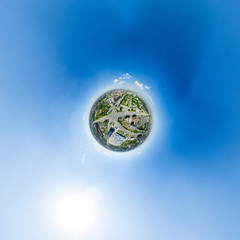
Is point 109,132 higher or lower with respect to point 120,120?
lower

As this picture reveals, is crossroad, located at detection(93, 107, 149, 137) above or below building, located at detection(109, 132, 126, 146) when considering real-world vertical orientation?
above

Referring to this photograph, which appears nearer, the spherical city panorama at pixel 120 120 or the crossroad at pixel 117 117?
the spherical city panorama at pixel 120 120

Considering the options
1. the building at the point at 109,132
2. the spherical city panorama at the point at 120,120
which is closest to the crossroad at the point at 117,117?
the spherical city panorama at the point at 120,120

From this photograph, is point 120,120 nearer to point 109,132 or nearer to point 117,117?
point 117,117

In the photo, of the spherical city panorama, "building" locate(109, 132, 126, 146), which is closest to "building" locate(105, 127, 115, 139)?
the spherical city panorama

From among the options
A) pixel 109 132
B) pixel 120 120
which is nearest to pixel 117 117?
pixel 120 120

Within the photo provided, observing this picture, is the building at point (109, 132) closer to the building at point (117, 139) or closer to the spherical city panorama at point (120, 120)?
the spherical city panorama at point (120, 120)

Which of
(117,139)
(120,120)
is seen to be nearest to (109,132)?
(117,139)

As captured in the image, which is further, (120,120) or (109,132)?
(120,120)

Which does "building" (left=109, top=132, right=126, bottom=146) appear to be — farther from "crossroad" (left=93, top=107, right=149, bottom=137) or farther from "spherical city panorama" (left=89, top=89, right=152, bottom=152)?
"crossroad" (left=93, top=107, right=149, bottom=137)

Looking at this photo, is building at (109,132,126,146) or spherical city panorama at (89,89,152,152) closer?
spherical city panorama at (89,89,152,152)
